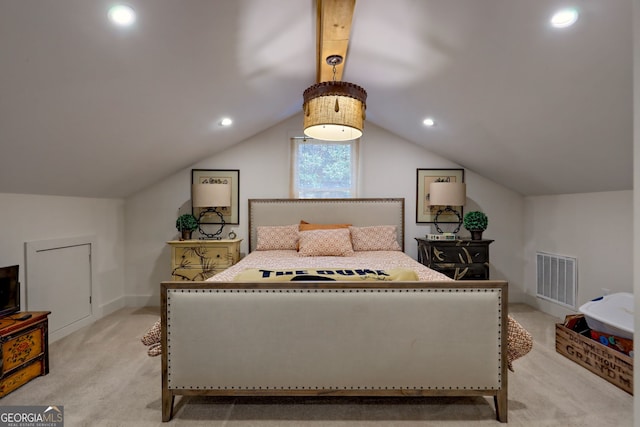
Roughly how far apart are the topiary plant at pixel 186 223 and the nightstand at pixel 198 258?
0.24 metres

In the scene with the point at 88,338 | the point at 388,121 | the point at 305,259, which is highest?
the point at 388,121

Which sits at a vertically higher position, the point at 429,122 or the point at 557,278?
the point at 429,122

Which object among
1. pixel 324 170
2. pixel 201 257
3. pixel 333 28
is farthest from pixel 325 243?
pixel 333 28

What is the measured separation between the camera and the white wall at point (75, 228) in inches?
102

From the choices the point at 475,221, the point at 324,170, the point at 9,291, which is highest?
the point at 324,170

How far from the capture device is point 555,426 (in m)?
1.76

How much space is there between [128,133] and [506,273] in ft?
14.3

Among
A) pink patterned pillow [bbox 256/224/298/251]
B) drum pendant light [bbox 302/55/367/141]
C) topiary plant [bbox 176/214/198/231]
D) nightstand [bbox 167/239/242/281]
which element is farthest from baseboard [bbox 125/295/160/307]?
drum pendant light [bbox 302/55/367/141]

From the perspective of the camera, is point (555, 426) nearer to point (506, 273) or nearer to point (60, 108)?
point (506, 273)

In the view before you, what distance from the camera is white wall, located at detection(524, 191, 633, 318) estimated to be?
2.86 metres

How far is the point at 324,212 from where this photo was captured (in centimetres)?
426

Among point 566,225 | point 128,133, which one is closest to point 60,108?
point 128,133

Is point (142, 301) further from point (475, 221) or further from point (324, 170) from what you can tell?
point (475, 221)

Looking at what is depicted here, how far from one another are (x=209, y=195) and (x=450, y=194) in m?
2.76
